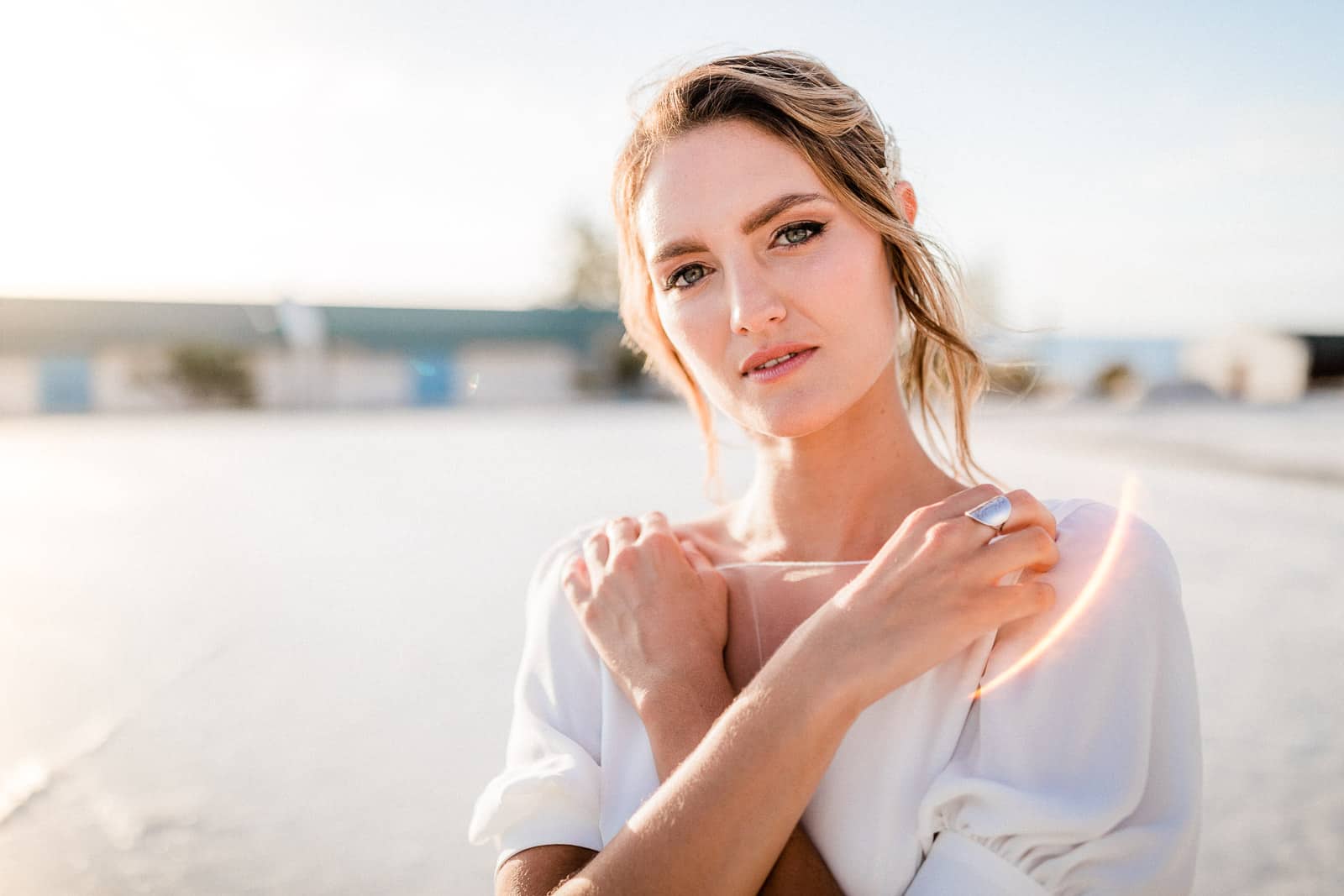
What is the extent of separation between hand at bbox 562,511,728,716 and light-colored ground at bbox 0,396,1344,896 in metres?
1.81

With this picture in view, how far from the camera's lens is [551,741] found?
166 cm

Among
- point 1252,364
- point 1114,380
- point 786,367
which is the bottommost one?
point 1114,380

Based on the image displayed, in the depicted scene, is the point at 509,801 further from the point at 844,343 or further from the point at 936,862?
the point at 844,343

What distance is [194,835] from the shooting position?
333 cm

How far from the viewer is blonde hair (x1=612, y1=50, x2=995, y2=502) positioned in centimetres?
167

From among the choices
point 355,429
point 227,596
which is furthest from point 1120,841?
point 355,429

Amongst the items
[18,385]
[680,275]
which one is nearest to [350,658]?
[680,275]

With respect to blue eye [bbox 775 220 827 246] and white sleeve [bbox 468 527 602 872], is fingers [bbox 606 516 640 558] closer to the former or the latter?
white sleeve [bbox 468 527 602 872]

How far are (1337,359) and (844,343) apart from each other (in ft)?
113

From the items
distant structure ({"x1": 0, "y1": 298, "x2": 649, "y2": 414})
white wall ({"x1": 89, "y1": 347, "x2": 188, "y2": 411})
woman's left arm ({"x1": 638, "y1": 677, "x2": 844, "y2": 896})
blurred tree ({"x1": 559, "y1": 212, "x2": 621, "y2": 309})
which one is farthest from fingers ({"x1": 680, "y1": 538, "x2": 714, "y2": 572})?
blurred tree ({"x1": 559, "y1": 212, "x2": 621, "y2": 309})

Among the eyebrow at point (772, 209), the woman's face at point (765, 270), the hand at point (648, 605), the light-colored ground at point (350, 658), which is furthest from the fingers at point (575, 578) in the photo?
the light-colored ground at point (350, 658)

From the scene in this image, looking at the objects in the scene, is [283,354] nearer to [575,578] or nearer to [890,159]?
[575,578]

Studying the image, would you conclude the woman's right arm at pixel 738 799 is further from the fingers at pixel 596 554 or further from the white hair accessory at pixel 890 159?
the white hair accessory at pixel 890 159

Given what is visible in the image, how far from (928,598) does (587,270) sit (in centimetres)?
4848
